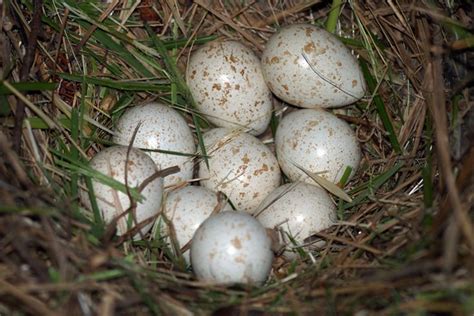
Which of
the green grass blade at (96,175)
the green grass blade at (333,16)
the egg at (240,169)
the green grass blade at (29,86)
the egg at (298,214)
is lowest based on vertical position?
the egg at (298,214)

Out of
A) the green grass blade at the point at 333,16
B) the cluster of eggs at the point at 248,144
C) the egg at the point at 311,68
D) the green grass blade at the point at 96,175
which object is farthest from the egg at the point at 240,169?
→ the green grass blade at the point at 333,16

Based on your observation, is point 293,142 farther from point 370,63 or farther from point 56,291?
point 56,291

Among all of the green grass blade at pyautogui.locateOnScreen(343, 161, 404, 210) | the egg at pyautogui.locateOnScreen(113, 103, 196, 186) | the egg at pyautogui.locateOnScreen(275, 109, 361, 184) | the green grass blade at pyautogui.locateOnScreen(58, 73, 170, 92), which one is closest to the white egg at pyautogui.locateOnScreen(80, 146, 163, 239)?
the egg at pyautogui.locateOnScreen(113, 103, 196, 186)

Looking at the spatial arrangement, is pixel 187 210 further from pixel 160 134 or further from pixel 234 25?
pixel 234 25

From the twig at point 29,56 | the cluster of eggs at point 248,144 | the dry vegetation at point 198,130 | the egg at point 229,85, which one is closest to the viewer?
the dry vegetation at point 198,130

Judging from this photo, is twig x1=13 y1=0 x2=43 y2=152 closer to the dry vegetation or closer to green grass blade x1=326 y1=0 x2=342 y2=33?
the dry vegetation

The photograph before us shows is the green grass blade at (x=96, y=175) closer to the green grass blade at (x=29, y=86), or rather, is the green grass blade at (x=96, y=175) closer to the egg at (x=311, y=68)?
the green grass blade at (x=29, y=86)
